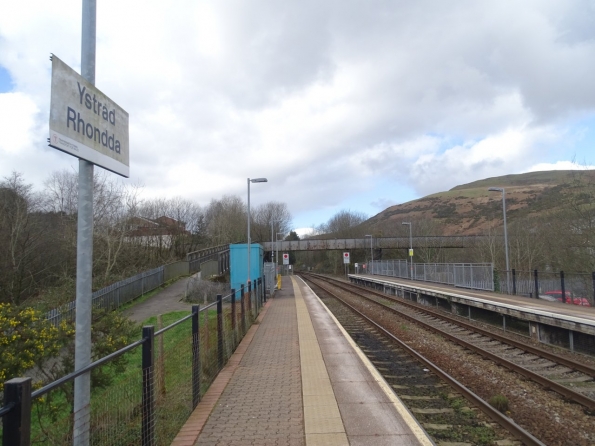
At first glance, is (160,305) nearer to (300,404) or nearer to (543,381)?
(300,404)

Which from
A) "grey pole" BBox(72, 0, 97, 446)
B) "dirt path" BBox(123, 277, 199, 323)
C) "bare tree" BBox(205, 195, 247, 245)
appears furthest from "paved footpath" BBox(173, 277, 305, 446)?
"bare tree" BBox(205, 195, 247, 245)

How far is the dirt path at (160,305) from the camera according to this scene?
2360cm

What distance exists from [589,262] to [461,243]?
4220cm

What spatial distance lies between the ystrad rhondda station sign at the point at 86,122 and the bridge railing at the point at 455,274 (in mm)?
26322

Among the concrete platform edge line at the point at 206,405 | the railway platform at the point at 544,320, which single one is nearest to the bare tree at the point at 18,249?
the concrete platform edge line at the point at 206,405

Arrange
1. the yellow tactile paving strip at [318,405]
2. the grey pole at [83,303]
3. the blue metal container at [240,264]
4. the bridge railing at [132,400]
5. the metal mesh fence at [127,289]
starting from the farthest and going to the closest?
the blue metal container at [240,264] < the metal mesh fence at [127,289] < the yellow tactile paving strip at [318,405] < the grey pole at [83,303] < the bridge railing at [132,400]

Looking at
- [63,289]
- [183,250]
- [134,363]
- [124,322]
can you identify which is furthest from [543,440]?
[183,250]

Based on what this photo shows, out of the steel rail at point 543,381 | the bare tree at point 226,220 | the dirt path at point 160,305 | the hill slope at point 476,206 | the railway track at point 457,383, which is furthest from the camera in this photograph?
the hill slope at point 476,206

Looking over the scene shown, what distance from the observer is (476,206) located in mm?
138375

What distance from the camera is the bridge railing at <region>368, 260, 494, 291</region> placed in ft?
89.7

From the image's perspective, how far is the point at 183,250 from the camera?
57344 millimetres

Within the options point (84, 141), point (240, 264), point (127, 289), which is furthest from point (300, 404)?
point (127, 289)

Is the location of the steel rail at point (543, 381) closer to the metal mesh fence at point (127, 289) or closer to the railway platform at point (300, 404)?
the railway platform at point (300, 404)

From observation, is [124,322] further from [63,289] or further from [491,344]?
[63,289]
